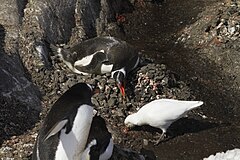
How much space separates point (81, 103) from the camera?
675cm

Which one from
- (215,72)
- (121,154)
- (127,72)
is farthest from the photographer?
(215,72)

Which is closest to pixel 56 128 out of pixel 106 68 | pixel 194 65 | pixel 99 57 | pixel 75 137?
pixel 75 137

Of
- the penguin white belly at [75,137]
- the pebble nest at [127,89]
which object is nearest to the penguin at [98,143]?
the penguin white belly at [75,137]

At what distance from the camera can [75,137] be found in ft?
22.1

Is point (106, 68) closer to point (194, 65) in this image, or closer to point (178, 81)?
point (178, 81)

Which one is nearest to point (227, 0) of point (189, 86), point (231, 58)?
point (231, 58)

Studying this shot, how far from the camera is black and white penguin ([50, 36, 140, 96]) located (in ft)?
32.8

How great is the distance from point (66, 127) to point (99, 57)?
360cm

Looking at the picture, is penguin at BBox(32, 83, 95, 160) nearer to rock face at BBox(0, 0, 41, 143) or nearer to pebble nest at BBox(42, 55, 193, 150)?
rock face at BBox(0, 0, 41, 143)

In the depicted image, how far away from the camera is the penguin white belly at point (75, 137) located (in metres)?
6.62

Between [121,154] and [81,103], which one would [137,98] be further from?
[81,103]

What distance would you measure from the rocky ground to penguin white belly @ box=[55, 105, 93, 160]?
60.1 inches

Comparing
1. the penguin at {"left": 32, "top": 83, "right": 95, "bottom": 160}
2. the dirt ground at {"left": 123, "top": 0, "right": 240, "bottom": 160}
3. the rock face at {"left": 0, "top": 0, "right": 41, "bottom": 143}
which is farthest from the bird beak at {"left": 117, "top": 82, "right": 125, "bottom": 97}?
the penguin at {"left": 32, "top": 83, "right": 95, "bottom": 160}

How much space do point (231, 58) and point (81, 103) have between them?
16.6ft
